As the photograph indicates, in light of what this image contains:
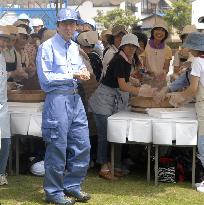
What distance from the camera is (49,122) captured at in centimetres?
378

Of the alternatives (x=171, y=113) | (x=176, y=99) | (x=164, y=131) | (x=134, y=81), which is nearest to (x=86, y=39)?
(x=134, y=81)

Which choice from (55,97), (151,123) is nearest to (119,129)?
(151,123)

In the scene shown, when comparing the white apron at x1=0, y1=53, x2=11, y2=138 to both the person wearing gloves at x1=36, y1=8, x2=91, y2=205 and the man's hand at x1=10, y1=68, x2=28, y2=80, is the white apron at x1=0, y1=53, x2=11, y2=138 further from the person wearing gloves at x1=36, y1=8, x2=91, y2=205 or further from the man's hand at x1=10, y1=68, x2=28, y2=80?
the man's hand at x1=10, y1=68, x2=28, y2=80

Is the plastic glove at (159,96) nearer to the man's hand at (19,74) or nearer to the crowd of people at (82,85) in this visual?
the crowd of people at (82,85)

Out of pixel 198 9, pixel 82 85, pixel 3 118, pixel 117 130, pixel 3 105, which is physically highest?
pixel 198 9

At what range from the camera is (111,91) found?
4.88 metres

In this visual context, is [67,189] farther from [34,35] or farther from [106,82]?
[34,35]

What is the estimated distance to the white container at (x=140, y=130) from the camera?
451 cm

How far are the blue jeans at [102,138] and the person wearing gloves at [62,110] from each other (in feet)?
3.25

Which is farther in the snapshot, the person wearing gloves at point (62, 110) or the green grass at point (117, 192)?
the green grass at point (117, 192)

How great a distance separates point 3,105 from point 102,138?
1180 millimetres

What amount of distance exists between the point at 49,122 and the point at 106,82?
1.23 m

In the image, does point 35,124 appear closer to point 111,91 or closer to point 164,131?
point 111,91

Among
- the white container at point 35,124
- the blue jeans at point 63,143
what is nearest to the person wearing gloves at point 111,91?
the white container at point 35,124
